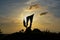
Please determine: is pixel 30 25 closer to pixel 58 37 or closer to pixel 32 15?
pixel 32 15

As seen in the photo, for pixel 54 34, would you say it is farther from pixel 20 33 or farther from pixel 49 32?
pixel 20 33

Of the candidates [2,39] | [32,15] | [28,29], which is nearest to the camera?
[2,39]

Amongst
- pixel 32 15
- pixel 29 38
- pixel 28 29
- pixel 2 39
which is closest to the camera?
pixel 29 38

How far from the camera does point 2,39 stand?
173ft

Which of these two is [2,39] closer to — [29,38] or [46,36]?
[29,38]

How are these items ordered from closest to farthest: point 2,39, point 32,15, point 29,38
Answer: point 29,38 < point 2,39 < point 32,15

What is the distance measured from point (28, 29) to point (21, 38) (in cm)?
720

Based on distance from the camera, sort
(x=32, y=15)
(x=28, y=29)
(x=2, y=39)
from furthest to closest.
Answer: (x=32, y=15)
(x=28, y=29)
(x=2, y=39)

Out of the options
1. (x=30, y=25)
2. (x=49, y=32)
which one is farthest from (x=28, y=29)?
(x=49, y=32)

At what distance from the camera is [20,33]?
5216cm

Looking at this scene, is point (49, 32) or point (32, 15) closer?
point (49, 32)

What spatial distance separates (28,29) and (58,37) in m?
9.35

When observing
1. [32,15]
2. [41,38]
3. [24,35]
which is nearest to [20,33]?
[24,35]

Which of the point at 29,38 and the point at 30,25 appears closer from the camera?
the point at 29,38
